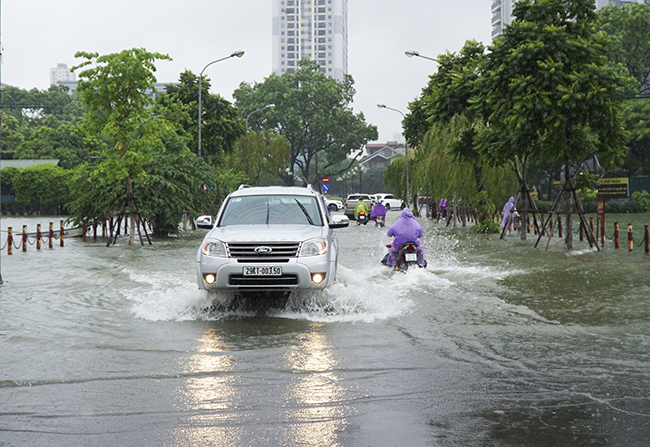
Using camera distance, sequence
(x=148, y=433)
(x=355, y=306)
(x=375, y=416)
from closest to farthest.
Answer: (x=148, y=433), (x=375, y=416), (x=355, y=306)

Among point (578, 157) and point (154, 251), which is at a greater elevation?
point (578, 157)

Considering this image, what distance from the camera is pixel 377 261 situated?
18.0 m

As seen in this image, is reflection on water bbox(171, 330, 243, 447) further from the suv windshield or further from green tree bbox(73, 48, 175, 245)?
green tree bbox(73, 48, 175, 245)

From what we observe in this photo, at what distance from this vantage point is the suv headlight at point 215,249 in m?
9.41

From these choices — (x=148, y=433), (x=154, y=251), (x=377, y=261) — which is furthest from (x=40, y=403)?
(x=154, y=251)

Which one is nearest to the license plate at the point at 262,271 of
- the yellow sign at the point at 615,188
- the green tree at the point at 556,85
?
the green tree at the point at 556,85

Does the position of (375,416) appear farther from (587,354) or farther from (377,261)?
(377,261)

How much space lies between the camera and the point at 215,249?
949 cm

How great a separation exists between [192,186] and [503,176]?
40.2 feet

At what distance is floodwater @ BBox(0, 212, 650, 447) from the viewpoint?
4824 millimetres

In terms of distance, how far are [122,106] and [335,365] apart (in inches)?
748

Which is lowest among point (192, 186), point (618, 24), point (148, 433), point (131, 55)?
point (148, 433)

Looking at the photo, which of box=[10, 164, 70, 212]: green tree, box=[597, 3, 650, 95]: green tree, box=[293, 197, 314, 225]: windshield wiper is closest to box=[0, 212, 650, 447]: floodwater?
box=[293, 197, 314, 225]: windshield wiper

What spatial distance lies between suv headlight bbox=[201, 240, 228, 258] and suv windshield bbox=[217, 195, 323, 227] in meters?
1.11
